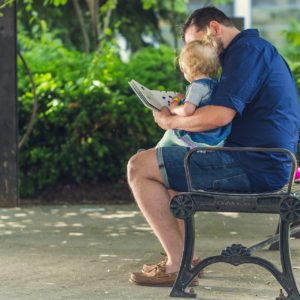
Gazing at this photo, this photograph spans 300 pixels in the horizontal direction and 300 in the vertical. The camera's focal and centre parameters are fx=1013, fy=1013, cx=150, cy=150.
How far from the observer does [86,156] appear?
8859 millimetres

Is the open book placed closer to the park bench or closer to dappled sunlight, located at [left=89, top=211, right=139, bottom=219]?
the park bench

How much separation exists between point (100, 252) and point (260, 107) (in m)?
1.77

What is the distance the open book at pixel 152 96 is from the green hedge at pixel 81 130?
3238 mm

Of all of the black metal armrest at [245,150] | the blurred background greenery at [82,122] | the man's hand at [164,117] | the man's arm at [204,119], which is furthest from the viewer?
the blurred background greenery at [82,122]

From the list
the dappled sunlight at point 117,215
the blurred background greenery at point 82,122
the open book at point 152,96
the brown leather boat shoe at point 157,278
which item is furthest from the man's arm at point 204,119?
the blurred background greenery at point 82,122

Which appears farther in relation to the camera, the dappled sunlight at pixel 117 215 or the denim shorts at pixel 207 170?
the dappled sunlight at pixel 117 215

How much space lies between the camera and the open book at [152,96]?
533 cm

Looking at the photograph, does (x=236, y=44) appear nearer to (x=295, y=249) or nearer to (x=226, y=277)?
(x=226, y=277)

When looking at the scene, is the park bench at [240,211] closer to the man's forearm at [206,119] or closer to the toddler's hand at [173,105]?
the man's forearm at [206,119]

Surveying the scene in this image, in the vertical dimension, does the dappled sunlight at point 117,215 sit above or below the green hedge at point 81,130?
below

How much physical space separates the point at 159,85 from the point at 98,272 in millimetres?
3733

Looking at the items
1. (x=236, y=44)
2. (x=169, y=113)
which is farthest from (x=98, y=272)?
(x=236, y=44)

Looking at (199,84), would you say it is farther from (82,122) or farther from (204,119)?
(82,122)

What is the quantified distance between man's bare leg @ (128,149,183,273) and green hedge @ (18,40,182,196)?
3417 mm
